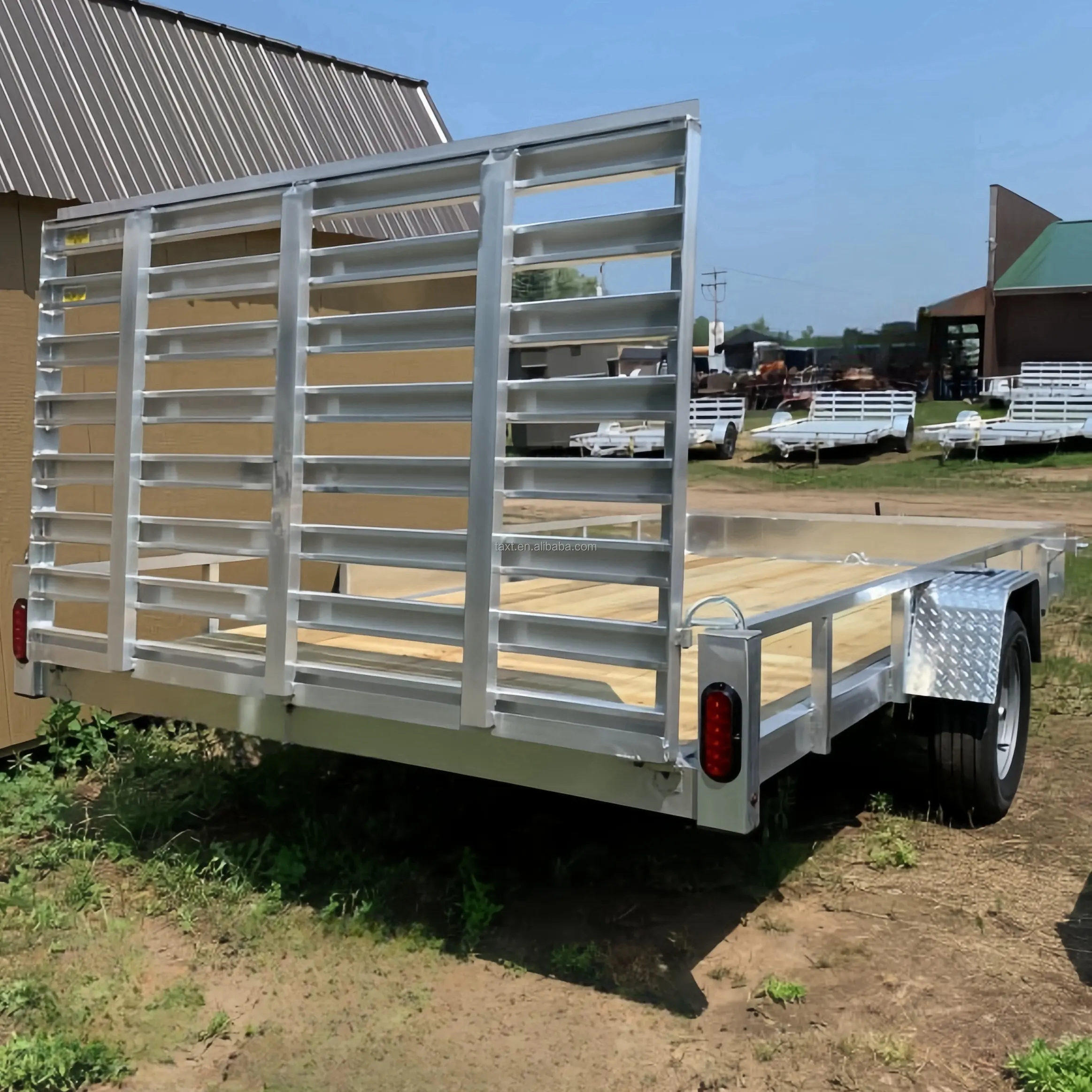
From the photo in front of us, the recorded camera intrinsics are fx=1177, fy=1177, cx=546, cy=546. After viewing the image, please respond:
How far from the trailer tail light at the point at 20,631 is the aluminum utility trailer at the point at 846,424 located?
20599 mm

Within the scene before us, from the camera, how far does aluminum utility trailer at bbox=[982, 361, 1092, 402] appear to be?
27.4 meters

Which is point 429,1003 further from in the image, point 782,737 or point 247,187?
point 247,187

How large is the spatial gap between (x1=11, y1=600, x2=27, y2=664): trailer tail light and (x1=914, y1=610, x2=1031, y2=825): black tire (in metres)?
3.43

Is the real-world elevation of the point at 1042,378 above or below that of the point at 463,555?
above

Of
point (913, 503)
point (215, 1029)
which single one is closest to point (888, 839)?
point (215, 1029)

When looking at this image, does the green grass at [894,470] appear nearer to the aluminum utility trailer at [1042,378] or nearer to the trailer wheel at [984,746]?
the aluminum utility trailer at [1042,378]

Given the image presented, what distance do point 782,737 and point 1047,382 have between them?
2759 cm

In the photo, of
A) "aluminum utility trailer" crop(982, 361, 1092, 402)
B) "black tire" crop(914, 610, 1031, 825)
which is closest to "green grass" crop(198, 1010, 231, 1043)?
"black tire" crop(914, 610, 1031, 825)

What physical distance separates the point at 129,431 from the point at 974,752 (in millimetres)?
3337

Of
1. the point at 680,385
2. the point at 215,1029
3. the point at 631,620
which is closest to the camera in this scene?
the point at 680,385

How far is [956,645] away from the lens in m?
4.36

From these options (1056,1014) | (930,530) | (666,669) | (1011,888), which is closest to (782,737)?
(666,669)

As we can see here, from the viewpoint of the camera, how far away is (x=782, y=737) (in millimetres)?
3314

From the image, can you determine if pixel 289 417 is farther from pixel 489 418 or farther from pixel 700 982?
Answer: pixel 700 982
